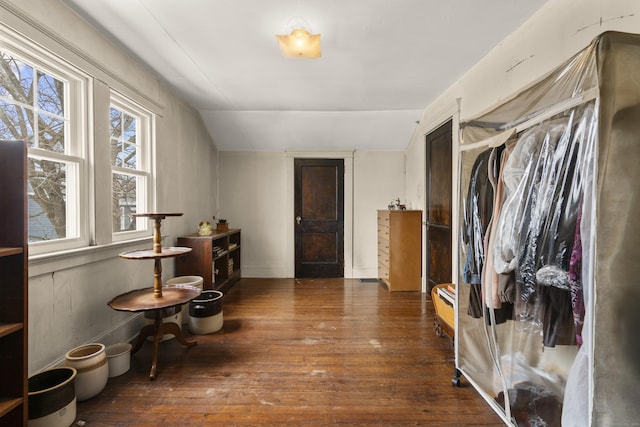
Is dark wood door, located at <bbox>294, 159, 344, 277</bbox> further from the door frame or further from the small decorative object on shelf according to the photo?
the small decorative object on shelf

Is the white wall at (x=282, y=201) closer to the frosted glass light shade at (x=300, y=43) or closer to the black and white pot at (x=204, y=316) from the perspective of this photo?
the black and white pot at (x=204, y=316)

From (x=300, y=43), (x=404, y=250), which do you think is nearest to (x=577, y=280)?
(x=300, y=43)

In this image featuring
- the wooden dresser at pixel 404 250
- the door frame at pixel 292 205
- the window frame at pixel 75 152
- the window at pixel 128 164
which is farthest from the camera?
the door frame at pixel 292 205

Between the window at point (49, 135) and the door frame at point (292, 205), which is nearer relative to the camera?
the window at point (49, 135)

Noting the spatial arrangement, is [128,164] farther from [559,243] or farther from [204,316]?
[559,243]

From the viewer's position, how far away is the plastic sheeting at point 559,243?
99 centimetres

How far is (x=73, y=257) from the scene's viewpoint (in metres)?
1.96

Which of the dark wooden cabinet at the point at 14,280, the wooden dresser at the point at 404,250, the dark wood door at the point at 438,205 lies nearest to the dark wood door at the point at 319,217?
the wooden dresser at the point at 404,250

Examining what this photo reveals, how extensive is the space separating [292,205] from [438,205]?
7.10 feet

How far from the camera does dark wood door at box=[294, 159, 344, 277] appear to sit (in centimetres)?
478

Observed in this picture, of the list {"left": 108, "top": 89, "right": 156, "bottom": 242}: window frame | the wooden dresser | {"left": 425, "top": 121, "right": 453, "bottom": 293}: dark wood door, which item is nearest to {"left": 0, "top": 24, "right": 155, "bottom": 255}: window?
{"left": 108, "top": 89, "right": 156, "bottom": 242}: window frame

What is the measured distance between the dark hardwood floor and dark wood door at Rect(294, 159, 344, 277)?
5.50 ft

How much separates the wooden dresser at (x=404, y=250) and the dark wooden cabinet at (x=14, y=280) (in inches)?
136

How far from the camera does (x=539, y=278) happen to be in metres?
1.25
